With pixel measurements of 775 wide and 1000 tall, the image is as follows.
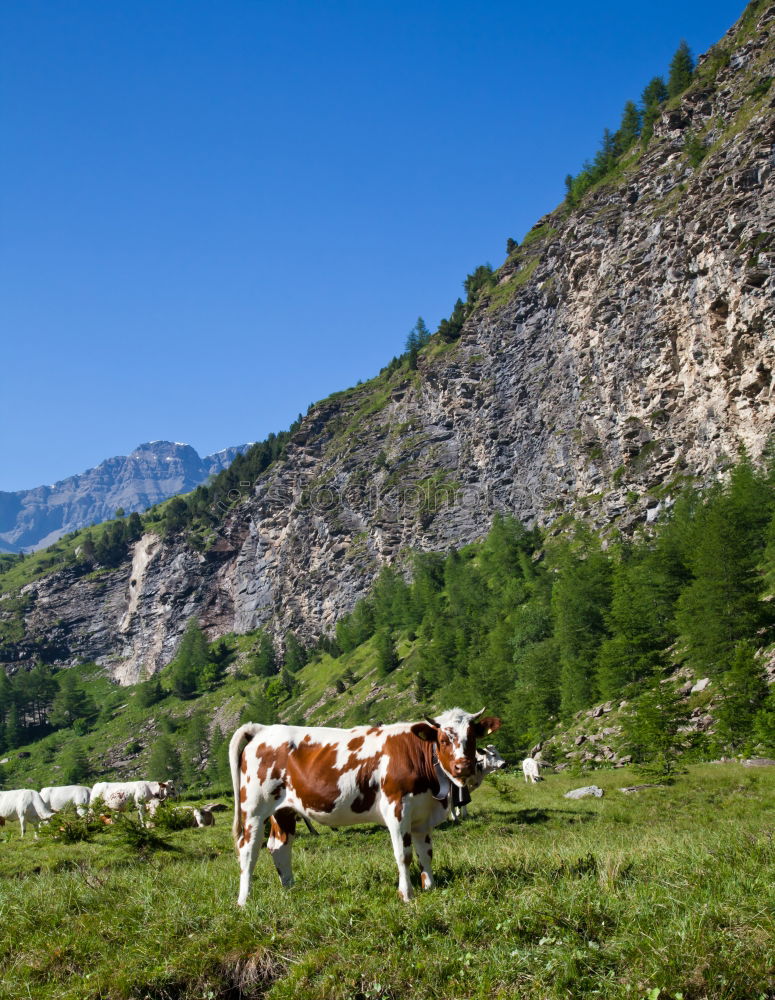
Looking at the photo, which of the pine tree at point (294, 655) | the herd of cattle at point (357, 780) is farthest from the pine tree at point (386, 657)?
the herd of cattle at point (357, 780)

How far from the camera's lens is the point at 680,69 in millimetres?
142750

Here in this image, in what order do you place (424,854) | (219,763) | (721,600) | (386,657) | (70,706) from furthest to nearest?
(70,706), (386,657), (219,763), (721,600), (424,854)

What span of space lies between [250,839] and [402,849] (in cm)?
270

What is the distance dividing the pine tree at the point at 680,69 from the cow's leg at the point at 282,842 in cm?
17646

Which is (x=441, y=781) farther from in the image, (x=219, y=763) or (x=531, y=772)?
(x=219, y=763)

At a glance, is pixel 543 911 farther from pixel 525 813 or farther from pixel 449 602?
pixel 449 602

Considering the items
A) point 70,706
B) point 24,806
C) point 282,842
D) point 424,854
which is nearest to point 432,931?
point 424,854

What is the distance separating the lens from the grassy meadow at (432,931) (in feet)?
19.5

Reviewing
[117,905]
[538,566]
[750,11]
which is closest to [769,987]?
[117,905]

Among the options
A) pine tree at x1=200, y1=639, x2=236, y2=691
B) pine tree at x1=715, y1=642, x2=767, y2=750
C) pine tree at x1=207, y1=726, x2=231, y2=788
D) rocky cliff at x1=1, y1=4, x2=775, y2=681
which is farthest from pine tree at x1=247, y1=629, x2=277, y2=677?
pine tree at x1=715, y1=642, x2=767, y2=750

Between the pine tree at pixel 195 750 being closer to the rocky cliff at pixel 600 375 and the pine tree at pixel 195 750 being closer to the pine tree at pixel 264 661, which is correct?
the pine tree at pixel 264 661

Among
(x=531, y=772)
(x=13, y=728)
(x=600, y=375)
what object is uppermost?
(x=600, y=375)

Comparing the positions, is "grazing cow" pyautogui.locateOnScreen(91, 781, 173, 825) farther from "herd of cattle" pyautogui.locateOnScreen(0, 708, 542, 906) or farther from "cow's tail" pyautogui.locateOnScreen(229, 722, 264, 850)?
"herd of cattle" pyautogui.locateOnScreen(0, 708, 542, 906)

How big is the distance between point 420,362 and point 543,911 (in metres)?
193
